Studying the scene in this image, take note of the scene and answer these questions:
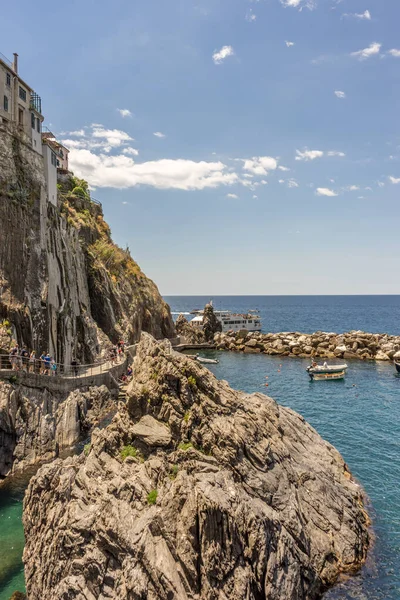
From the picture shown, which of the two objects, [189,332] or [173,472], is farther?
[189,332]

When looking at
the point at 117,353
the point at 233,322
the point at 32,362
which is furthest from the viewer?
the point at 233,322

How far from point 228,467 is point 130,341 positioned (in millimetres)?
48185

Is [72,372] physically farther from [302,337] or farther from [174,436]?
[302,337]

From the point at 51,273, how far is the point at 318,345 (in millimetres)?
62209

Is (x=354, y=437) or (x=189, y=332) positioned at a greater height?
(x=189, y=332)

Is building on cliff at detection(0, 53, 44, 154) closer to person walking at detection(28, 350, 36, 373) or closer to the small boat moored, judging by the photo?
person walking at detection(28, 350, 36, 373)

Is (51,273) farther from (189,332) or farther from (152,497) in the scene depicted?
(189,332)

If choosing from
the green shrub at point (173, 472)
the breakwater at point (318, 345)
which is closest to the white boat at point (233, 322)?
the breakwater at point (318, 345)

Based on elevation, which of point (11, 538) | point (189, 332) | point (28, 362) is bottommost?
point (11, 538)

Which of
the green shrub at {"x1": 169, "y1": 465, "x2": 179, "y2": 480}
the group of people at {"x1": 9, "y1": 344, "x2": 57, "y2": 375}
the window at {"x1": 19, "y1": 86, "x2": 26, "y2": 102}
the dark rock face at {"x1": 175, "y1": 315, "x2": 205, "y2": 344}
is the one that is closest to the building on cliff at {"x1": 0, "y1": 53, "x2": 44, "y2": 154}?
the window at {"x1": 19, "y1": 86, "x2": 26, "y2": 102}

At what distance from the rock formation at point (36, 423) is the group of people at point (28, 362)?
1.94 metres

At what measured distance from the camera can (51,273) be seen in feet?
148

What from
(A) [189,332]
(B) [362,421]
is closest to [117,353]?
(B) [362,421]

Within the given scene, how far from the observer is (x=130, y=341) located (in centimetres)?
6519
